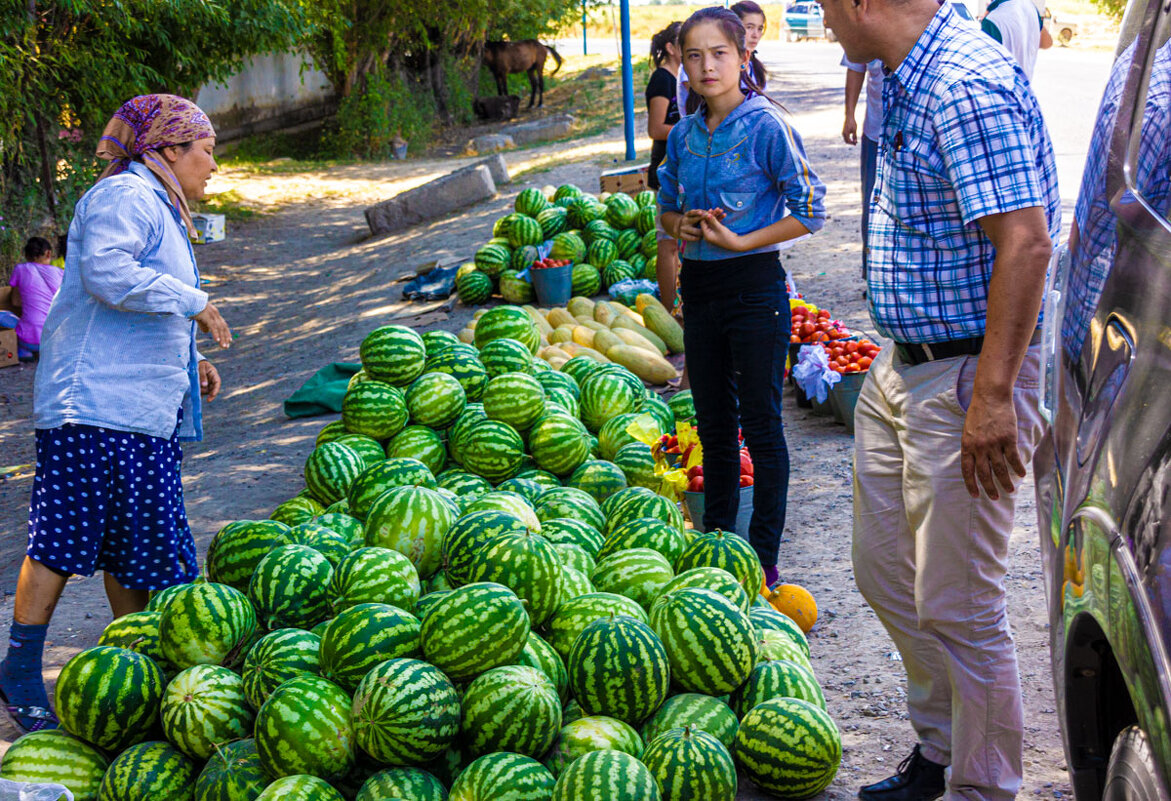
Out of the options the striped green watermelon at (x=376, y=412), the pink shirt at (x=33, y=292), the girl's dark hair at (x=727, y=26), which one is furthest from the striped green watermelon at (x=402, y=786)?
the pink shirt at (x=33, y=292)

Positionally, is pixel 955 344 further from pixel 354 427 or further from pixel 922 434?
pixel 354 427

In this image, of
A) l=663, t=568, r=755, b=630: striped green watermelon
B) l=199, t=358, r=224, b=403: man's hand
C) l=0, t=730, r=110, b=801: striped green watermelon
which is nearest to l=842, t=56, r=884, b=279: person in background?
l=663, t=568, r=755, b=630: striped green watermelon

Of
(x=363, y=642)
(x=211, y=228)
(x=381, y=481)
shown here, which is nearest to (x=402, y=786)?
(x=363, y=642)

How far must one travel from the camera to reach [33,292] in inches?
369

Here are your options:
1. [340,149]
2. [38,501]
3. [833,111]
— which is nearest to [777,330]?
[38,501]

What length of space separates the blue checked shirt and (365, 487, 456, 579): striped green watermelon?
1.61 m

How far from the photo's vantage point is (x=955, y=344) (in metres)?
2.44

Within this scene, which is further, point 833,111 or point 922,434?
point 833,111

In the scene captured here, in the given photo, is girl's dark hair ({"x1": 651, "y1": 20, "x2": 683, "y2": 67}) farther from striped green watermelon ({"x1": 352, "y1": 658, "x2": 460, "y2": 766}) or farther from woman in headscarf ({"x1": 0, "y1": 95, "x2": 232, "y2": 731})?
striped green watermelon ({"x1": 352, "y1": 658, "x2": 460, "y2": 766})

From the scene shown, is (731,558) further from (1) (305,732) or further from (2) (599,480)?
(1) (305,732)

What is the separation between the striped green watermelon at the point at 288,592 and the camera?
3.18 meters

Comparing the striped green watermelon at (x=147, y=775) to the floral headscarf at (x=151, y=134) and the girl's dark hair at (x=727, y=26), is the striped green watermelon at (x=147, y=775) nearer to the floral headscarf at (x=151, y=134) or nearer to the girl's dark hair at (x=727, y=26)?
the floral headscarf at (x=151, y=134)

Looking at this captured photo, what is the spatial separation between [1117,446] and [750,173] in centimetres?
227

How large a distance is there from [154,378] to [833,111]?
53.8 ft
